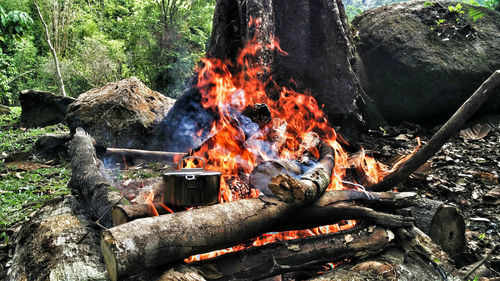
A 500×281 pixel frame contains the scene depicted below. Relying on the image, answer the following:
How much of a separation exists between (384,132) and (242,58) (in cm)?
308

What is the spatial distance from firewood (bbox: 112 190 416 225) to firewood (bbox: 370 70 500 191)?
103cm

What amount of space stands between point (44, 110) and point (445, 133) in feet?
36.7

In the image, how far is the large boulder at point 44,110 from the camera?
10095mm

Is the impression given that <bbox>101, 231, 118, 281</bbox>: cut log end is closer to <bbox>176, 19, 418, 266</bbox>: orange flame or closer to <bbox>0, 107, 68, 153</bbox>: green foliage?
<bbox>176, 19, 418, 266</bbox>: orange flame

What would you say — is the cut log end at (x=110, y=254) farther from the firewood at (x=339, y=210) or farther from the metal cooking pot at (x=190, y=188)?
the metal cooking pot at (x=190, y=188)

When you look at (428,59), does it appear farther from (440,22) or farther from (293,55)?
(293,55)

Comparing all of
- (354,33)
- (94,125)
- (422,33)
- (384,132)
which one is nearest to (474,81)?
(422,33)

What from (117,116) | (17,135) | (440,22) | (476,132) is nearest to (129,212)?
(117,116)

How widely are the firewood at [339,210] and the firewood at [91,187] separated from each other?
245mm

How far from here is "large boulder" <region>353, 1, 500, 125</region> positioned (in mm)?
6016

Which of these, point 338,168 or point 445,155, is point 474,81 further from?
point 338,168

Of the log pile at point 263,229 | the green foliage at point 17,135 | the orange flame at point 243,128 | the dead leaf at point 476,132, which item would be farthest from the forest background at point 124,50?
the log pile at point 263,229

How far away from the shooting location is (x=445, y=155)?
486 centimetres

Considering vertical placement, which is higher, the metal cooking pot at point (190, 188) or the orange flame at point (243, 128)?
the orange flame at point (243, 128)
